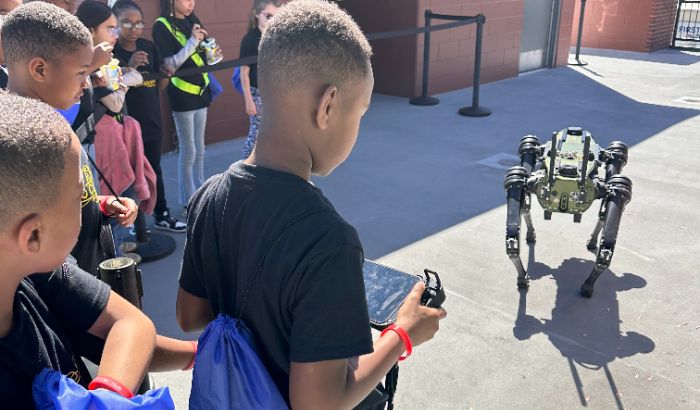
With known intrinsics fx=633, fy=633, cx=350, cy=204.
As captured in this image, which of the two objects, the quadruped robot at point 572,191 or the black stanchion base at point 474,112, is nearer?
the quadruped robot at point 572,191

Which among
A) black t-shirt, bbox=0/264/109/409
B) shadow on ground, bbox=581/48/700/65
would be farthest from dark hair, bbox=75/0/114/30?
shadow on ground, bbox=581/48/700/65

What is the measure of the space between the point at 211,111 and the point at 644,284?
5.47 m

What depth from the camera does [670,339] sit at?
151 inches

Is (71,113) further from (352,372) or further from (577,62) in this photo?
(577,62)

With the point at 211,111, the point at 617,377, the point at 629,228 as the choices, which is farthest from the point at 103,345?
the point at 211,111

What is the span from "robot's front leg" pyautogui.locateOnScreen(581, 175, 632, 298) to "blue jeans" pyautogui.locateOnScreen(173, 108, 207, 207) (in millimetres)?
3244

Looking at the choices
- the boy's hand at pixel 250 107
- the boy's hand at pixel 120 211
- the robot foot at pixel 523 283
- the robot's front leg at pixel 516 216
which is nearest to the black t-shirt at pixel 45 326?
the boy's hand at pixel 120 211

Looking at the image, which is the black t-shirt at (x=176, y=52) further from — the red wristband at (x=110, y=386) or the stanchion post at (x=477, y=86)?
the stanchion post at (x=477, y=86)

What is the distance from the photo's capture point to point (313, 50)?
144 cm

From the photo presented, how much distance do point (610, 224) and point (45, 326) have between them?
11.7ft

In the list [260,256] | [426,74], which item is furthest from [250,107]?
[426,74]

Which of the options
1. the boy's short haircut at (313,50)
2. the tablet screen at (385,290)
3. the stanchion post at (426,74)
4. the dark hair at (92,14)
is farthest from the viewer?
the stanchion post at (426,74)

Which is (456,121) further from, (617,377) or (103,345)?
(103,345)

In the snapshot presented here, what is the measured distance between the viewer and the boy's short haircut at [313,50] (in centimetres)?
144
